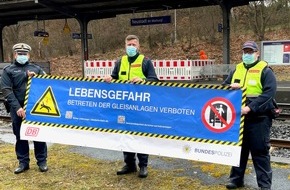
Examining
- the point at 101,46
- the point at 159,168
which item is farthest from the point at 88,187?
the point at 101,46

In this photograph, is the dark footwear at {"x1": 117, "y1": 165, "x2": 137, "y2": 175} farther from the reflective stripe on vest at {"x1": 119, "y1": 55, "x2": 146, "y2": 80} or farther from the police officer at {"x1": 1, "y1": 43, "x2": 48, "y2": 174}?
the reflective stripe on vest at {"x1": 119, "y1": 55, "x2": 146, "y2": 80}

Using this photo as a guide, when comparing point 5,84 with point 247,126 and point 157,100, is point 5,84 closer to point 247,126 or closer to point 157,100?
point 157,100

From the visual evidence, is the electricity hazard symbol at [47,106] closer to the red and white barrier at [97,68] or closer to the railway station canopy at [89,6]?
the railway station canopy at [89,6]

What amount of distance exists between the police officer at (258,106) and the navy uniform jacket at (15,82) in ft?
10.8

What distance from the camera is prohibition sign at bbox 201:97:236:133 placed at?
497cm

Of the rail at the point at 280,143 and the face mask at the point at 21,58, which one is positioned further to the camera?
the rail at the point at 280,143

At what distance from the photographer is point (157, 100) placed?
216 inches

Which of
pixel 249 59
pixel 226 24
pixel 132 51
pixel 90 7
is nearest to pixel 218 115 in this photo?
pixel 249 59

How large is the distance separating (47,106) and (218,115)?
278 centimetres

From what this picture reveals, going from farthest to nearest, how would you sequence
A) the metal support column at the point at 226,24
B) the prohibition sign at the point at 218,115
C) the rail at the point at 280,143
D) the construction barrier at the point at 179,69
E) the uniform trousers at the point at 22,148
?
1. the construction barrier at the point at 179,69
2. the metal support column at the point at 226,24
3. the rail at the point at 280,143
4. the uniform trousers at the point at 22,148
5. the prohibition sign at the point at 218,115

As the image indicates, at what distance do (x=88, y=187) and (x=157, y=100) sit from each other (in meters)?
1.60

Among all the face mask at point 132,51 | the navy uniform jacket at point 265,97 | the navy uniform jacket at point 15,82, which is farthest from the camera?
the navy uniform jacket at point 15,82

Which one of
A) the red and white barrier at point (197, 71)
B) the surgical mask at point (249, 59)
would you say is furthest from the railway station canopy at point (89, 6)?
the surgical mask at point (249, 59)

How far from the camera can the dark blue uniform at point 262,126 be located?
15.1 ft
